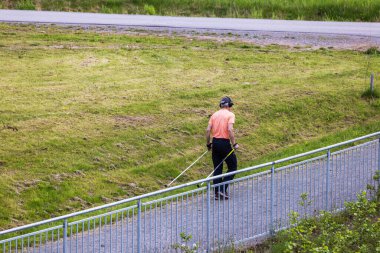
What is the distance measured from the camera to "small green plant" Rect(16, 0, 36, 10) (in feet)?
114

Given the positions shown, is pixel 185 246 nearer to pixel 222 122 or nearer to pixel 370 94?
pixel 222 122

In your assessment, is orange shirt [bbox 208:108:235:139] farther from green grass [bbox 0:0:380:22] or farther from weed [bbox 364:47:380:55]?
green grass [bbox 0:0:380:22]

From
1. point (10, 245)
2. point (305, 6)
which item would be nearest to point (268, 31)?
point (305, 6)

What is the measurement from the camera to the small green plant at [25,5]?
3475 centimetres

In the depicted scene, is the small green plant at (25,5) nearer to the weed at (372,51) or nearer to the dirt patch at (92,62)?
the dirt patch at (92,62)

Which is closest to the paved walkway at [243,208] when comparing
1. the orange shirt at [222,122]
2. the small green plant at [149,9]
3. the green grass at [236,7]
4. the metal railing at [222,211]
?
the metal railing at [222,211]

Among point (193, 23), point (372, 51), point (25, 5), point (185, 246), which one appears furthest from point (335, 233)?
point (25, 5)

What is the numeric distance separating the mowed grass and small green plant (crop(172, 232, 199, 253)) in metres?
3.53

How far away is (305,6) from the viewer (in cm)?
3512

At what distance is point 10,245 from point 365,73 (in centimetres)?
1557

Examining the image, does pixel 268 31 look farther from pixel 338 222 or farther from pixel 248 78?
pixel 338 222

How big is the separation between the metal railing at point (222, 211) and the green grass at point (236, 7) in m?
19.3

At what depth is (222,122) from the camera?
1554 cm

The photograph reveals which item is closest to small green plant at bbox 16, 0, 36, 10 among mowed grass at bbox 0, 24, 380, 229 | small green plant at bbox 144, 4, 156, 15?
small green plant at bbox 144, 4, 156, 15
